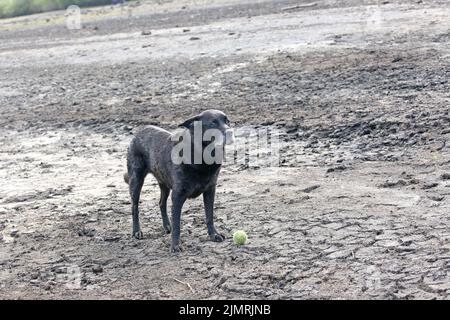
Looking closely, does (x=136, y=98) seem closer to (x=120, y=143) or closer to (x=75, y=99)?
(x=75, y=99)

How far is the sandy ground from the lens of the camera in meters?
6.76

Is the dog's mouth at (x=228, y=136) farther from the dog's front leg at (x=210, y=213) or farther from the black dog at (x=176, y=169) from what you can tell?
the dog's front leg at (x=210, y=213)

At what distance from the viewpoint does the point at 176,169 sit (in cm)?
716

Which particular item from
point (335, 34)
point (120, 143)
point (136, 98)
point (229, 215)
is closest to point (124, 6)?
point (335, 34)

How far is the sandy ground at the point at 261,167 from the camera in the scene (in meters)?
6.76

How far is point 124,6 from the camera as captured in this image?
99.2 feet

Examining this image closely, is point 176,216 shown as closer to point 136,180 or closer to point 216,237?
point 216,237

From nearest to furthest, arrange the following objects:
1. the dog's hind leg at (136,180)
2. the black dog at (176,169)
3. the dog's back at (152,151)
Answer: the black dog at (176,169) < the dog's back at (152,151) < the dog's hind leg at (136,180)

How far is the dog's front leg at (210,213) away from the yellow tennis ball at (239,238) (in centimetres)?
20

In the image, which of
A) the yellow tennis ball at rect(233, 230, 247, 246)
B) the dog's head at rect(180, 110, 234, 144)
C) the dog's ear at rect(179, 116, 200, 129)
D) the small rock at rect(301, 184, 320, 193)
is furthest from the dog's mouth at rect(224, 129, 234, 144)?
the small rock at rect(301, 184, 320, 193)

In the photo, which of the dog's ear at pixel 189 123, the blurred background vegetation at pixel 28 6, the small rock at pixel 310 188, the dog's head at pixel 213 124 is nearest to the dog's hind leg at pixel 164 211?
the dog's ear at pixel 189 123

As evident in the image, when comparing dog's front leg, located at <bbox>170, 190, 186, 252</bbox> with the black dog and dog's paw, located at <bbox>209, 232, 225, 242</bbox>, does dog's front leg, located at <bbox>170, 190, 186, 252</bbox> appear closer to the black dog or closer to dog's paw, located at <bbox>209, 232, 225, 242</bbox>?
the black dog

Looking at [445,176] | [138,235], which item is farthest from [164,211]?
[445,176]
